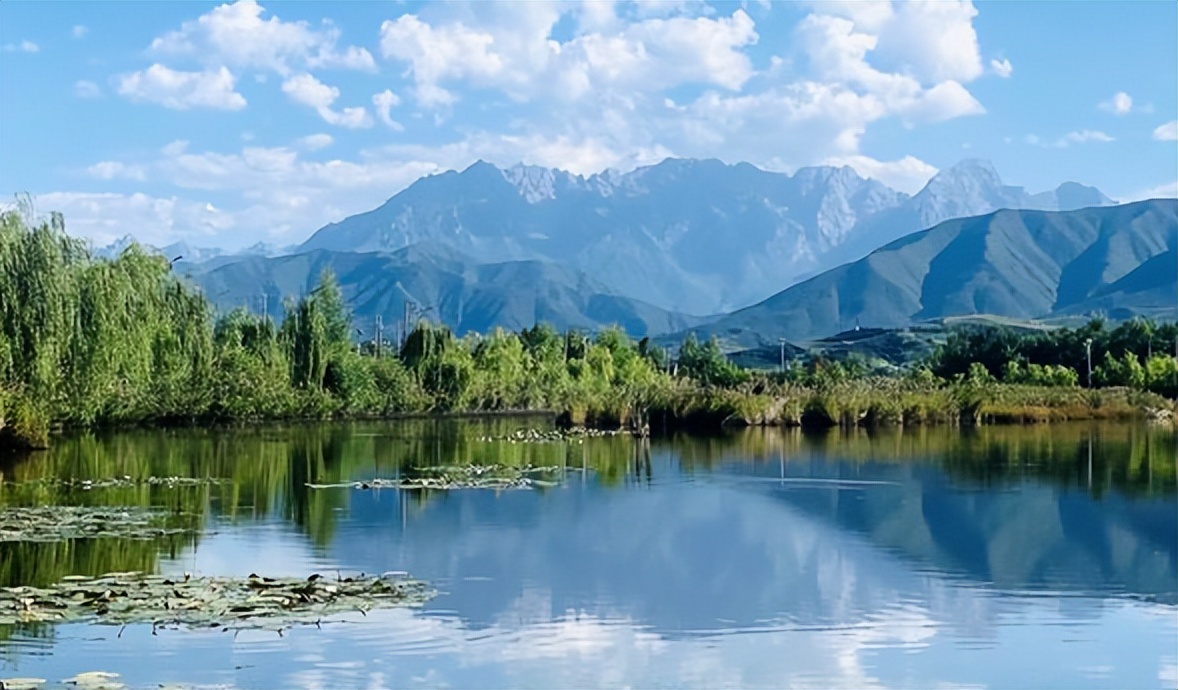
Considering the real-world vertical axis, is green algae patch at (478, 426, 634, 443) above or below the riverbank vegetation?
below

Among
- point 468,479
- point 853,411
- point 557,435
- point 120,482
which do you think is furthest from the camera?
point 853,411

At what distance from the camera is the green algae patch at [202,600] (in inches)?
435

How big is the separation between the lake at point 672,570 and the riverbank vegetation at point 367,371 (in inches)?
133

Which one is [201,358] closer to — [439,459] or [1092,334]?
[439,459]

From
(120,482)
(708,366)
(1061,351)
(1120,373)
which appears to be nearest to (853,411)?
(1120,373)

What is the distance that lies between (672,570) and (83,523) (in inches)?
283

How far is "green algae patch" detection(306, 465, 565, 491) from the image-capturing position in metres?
22.6

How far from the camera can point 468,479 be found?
23.8 metres

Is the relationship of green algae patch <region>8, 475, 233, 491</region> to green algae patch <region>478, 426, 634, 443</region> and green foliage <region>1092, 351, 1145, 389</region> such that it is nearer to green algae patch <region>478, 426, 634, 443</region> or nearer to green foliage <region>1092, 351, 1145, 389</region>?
green algae patch <region>478, 426, 634, 443</region>

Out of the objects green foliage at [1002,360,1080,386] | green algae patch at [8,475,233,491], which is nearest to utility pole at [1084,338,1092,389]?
green foliage at [1002,360,1080,386]

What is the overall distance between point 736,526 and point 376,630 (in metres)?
7.93

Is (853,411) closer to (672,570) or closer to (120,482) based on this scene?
(120,482)

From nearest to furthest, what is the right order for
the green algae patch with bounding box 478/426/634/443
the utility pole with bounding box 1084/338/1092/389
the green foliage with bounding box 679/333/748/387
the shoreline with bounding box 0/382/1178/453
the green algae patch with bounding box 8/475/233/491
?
the green algae patch with bounding box 8/475/233/491 → the green algae patch with bounding box 478/426/634/443 → the shoreline with bounding box 0/382/1178/453 → the utility pole with bounding box 1084/338/1092/389 → the green foliage with bounding box 679/333/748/387

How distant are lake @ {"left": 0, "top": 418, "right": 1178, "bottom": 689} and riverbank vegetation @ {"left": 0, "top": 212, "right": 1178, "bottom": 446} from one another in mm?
3385
